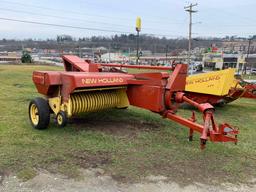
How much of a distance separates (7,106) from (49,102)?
239 centimetres

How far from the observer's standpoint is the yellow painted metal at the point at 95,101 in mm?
4820

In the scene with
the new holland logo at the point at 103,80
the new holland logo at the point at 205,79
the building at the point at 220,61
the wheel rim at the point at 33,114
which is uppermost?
the new holland logo at the point at 103,80

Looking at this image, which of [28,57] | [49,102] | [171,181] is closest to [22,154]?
[49,102]

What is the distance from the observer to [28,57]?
39.7m

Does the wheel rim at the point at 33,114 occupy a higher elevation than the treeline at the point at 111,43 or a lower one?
lower

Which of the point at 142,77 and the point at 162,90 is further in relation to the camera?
the point at 142,77

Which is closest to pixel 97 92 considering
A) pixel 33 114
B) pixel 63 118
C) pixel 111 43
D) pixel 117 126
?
pixel 117 126

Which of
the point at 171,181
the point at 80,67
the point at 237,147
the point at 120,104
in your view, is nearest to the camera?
the point at 171,181

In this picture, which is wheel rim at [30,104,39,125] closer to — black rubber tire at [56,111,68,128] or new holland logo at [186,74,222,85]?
black rubber tire at [56,111,68,128]

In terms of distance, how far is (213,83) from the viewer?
743 cm

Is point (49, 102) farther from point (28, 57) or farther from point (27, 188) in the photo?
point (28, 57)

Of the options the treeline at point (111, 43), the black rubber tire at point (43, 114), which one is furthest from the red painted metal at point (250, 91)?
the treeline at point (111, 43)

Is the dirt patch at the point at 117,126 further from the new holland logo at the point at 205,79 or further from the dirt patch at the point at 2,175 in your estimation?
the new holland logo at the point at 205,79

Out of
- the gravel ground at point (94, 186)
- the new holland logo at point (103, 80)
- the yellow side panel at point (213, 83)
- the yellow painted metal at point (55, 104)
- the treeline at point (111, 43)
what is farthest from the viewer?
the treeline at point (111, 43)
